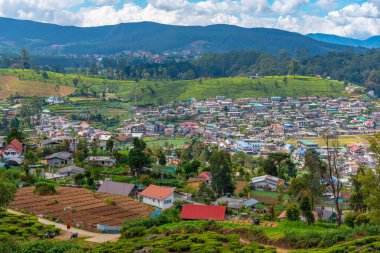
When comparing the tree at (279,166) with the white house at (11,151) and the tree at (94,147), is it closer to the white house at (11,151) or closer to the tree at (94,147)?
the tree at (94,147)

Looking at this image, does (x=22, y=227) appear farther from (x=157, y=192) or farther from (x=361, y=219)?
(x=361, y=219)

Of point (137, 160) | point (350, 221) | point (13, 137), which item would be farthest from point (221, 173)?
point (13, 137)

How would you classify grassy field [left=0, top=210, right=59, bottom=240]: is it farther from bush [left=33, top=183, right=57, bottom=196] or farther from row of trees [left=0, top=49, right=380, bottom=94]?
row of trees [left=0, top=49, right=380, bottom=94]

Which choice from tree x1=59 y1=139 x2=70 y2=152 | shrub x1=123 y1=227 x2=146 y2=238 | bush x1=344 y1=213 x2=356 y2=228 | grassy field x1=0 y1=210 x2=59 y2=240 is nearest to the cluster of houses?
tree x1=59 y1=139 x2=70 y2=152

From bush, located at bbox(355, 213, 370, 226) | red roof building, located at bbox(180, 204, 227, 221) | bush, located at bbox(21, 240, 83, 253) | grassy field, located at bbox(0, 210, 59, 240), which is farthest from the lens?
red roof building, located at bbox(180, 204, 227, 221)

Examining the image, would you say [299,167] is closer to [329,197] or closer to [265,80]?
[329,197]

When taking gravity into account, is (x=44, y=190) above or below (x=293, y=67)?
below

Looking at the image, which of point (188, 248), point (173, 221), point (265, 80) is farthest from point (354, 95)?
point (188, 248)
